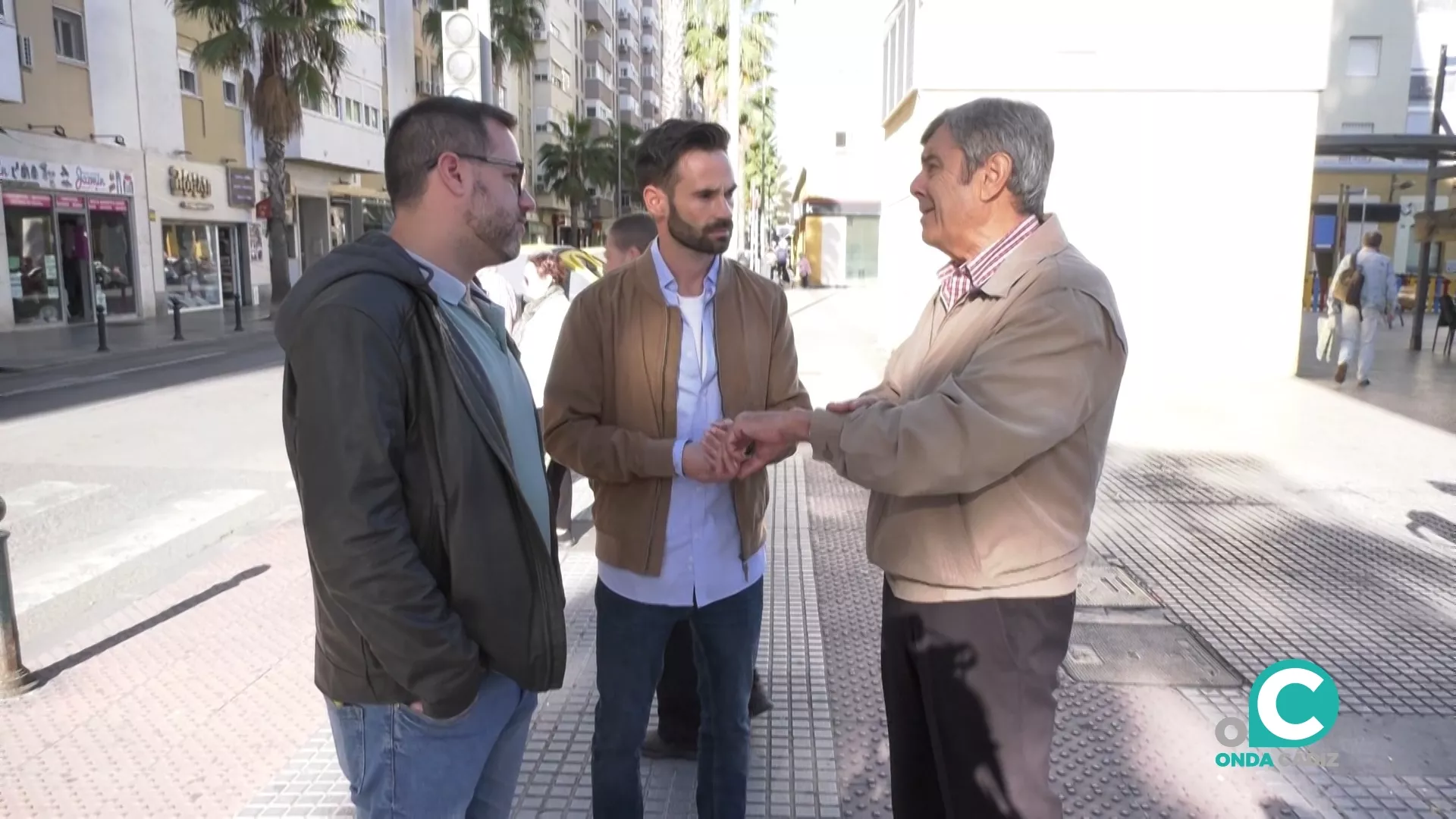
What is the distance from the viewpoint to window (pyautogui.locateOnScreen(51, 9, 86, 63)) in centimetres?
2077

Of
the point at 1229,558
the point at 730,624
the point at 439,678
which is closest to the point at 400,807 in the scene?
the point at 439,678

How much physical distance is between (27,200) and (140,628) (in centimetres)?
1990

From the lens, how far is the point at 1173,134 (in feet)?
43.9

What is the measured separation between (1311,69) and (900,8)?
19.6 ft

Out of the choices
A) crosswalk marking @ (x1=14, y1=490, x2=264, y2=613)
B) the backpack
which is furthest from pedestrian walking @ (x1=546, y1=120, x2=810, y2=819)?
the backpack

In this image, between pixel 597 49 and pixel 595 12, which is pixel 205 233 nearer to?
pixel 597 49

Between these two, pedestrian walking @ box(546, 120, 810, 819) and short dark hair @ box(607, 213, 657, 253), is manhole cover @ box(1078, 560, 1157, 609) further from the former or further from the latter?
pedestrian walking @ box(546, 120, 810, 819)

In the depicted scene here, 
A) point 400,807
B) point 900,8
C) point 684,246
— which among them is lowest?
point 400,807

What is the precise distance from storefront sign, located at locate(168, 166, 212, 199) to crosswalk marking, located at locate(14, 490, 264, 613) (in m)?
20.8

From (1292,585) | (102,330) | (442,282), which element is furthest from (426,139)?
(102,330)

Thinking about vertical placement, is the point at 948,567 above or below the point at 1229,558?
above

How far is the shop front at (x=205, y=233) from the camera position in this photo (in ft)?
81.1

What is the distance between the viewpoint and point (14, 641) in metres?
4.03

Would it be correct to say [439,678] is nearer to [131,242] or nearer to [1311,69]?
[1311,69]
